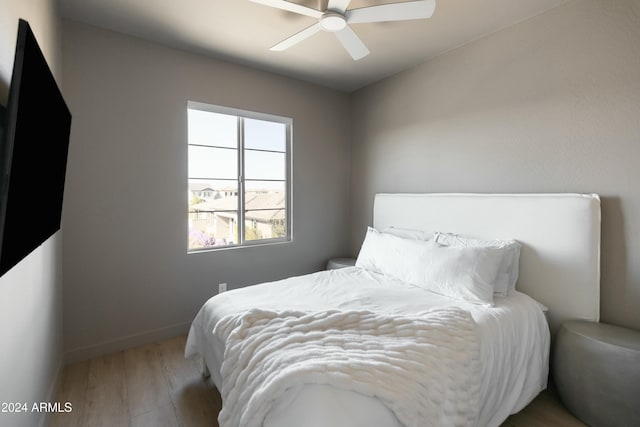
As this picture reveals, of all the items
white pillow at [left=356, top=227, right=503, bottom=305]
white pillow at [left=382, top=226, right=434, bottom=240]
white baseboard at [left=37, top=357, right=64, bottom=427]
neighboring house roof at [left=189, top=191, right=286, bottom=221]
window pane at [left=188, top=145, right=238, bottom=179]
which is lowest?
white baseboard at [left=37, top=357, right=64, bottom=427]

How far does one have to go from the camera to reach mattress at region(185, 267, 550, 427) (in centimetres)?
110

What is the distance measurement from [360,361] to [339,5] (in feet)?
6.26

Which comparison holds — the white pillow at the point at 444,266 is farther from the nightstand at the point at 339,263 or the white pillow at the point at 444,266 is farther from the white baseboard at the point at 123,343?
the white baseboard at the point at 123,343

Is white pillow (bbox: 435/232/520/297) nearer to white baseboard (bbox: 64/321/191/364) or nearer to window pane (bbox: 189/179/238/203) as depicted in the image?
window pane (bbox: 189/179/238/203)

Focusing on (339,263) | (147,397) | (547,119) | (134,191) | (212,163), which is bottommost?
(147,397)

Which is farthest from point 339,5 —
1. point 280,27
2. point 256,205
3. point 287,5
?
point 256,205

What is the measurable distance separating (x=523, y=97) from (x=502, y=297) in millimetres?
1550

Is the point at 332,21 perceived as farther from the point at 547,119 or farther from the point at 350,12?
the point at 547,119

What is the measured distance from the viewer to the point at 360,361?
1232mm

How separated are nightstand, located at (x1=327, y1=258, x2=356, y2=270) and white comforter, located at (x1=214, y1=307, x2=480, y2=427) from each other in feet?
5.87

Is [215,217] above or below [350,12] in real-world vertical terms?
below

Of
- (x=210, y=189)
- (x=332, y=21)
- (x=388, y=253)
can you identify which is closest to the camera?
(x=332, y=21)

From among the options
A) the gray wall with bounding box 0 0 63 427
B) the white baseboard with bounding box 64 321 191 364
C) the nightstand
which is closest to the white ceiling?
the gray wall with bounding box 0 0 63 427

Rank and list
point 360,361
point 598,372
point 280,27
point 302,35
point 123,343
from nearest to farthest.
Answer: point 360,361, point 598,372, point 302,35, point 280,27, point 123,343
